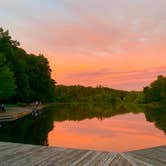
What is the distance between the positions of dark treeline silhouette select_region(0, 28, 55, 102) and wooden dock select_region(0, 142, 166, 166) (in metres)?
32.8

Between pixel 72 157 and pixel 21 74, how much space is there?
49889mm

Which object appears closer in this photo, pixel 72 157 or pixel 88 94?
pixel 72 157

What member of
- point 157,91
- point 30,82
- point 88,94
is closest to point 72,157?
point 30,82

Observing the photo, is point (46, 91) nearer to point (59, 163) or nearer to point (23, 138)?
point (23, 138)

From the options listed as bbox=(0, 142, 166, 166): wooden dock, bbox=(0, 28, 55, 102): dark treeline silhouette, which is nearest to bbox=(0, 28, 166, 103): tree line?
bbox=(0, 28, 55, 102): dark treeline silhouette

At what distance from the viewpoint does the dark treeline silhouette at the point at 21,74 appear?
46594mm

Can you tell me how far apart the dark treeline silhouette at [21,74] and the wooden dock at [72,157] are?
32761mm

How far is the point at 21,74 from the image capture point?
201 feet

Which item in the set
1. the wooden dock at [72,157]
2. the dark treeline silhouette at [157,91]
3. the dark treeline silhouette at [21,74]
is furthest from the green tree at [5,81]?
the dark treeline silhouette at [157,91]

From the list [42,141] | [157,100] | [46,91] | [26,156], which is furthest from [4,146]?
[157,100]

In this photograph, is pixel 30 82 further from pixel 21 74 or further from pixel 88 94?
pixel 88 94

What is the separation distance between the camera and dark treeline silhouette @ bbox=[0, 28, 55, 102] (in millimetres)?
46594

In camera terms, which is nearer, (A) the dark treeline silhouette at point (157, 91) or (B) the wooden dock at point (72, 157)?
(B) the wooden dock at point (72, 157)

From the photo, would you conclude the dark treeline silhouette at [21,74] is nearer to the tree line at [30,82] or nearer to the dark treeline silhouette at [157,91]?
the tree line at [30,82]
